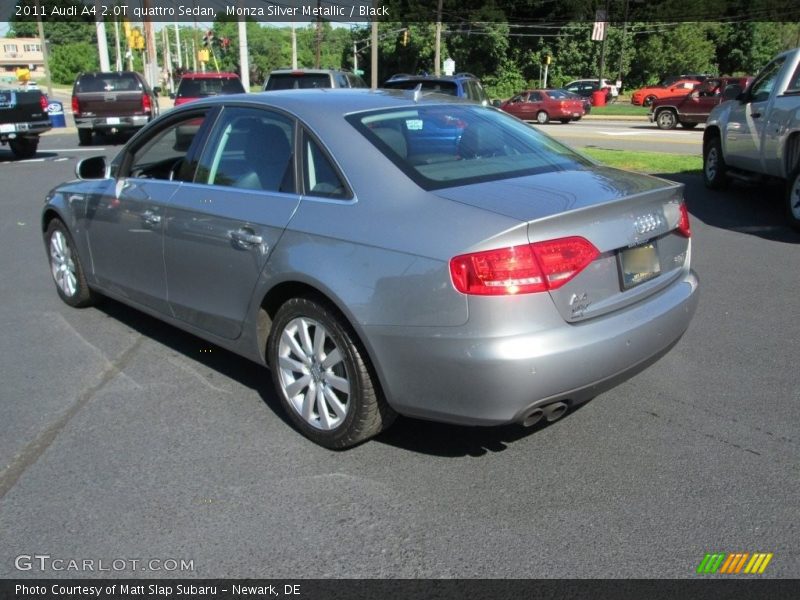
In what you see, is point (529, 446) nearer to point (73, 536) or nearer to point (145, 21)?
point (73, 536)

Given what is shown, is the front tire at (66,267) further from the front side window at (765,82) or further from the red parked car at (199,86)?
the red parked car at (199,86)

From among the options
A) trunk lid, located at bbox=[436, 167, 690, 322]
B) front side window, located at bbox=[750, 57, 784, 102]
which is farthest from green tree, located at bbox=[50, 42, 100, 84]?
trunk lid, located at bbox=[436, 167, 690, 322]

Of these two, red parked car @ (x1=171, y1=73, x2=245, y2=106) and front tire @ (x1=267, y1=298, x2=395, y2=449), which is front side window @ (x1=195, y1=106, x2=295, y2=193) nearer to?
front tire @ (x1=267, y1=298, x2=395, y2=449)

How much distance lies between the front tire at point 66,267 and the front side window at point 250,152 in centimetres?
192

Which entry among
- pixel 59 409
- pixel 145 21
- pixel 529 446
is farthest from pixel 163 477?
pixel 145 21

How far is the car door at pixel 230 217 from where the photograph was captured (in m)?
3.80

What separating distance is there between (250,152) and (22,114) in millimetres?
14231

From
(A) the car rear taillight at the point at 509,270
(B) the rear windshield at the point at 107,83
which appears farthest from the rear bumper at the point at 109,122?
(A) the car rear taillight at the point at 509,270

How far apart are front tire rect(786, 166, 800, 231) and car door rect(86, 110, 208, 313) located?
648 cm

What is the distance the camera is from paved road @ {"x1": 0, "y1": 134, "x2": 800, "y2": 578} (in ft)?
9.51

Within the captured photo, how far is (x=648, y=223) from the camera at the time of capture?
3.46m

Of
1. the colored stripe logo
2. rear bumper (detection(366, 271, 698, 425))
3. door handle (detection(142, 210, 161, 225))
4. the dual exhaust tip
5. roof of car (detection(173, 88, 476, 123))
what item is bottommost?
the colored stripe logo

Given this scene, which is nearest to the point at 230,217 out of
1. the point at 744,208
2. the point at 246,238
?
the point at 246,238

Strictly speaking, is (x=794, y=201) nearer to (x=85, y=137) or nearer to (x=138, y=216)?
→ (x=138, y=216)
